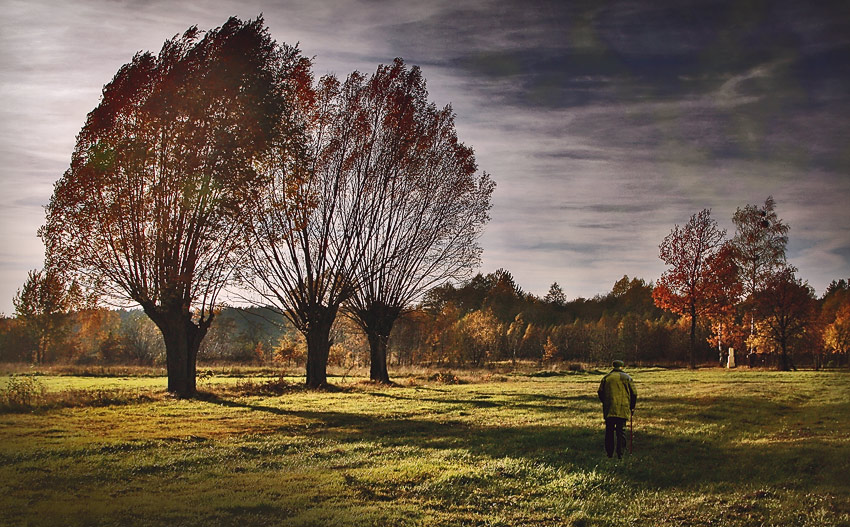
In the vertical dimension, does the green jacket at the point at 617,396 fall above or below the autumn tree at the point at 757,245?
below

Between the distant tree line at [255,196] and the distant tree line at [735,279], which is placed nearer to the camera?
the distant tree line at [255,196]

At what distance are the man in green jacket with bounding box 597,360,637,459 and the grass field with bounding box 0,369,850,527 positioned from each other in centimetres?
43

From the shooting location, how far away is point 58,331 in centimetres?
6044

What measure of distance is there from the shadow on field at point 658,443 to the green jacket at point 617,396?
0.99 meters

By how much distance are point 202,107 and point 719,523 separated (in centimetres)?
2057

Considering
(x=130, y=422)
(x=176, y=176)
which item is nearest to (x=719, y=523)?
(x=130, y=422)

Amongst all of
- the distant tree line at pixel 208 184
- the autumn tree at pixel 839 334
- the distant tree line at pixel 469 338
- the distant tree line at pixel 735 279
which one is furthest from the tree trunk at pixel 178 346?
the autumn tree at pixel 839 334

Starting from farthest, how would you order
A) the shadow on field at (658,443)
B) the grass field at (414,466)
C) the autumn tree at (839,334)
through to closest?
1. the autumn tree at (839,334)
2. the shadow on field at (658,443)
3. the grass field at (414,466)

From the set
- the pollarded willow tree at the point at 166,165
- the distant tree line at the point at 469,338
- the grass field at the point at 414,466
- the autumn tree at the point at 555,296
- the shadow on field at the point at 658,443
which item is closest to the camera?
the grass field at the point at 414,466

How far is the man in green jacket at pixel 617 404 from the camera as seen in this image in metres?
12.3

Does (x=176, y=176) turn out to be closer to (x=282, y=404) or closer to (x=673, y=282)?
(x=282, y=404)

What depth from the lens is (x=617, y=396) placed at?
1233 cm

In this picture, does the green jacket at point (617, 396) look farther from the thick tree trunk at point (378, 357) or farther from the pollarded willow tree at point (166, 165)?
the thick tree trunk at point (378, 357)

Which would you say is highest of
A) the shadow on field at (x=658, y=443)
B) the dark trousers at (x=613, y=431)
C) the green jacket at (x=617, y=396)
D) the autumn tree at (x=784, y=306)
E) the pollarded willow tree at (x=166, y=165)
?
the pollarded willow tree at (x=166, y=165)
